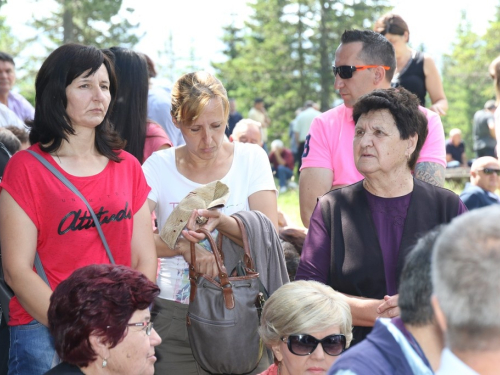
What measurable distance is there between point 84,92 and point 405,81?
338 centimetres

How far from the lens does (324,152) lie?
15.5ft

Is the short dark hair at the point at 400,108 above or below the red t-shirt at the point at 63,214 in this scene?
above

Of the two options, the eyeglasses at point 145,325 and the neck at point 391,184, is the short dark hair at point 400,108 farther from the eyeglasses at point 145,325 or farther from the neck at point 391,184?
the eyeglasses at point 145,325

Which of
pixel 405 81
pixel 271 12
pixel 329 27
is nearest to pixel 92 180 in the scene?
pixel 405 81

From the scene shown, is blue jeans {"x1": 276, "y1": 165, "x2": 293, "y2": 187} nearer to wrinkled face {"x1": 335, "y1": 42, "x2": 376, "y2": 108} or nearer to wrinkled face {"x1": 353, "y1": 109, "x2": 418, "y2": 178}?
wrinkled face {"x1": 335, "y1": 42, "x2": 376, "y2": 108}

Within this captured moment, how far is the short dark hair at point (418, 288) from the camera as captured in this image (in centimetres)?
208

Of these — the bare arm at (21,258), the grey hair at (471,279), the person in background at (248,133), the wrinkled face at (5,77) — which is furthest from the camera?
the person in background at (248,133)

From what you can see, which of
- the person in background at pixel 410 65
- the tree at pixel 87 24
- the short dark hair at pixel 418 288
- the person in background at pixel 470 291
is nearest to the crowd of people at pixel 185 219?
the short dark hair at pixel 418 288

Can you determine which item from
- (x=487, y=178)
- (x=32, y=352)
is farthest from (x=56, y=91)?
(x=487, y=178)

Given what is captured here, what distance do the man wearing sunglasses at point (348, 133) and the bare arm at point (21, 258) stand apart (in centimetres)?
179

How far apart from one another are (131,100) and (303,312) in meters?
2.08

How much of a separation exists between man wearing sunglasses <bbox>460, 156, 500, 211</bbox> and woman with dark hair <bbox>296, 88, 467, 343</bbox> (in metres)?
4.60

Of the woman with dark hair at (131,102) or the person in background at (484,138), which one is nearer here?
the woman with dark hair at (131,102)

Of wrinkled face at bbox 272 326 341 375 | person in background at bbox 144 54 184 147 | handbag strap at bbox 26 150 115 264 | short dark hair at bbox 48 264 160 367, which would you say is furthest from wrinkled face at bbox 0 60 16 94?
wrinkled face at bbox 272 326 341 375
